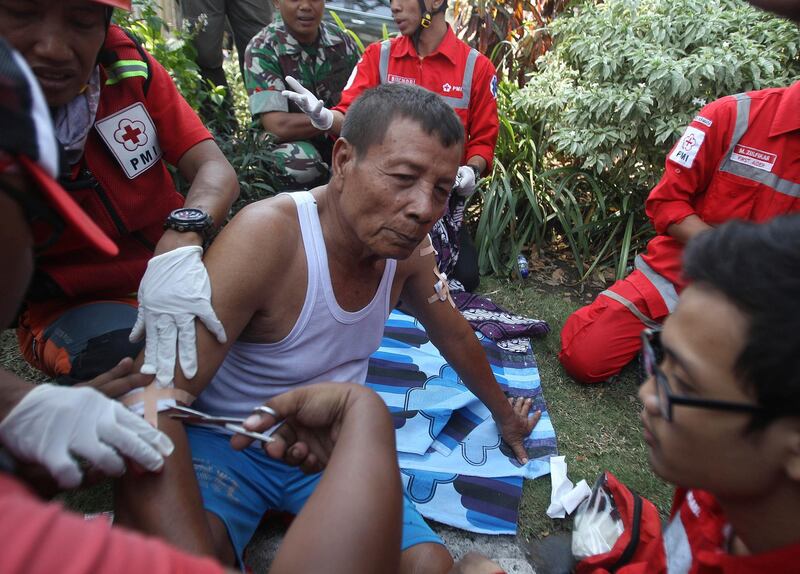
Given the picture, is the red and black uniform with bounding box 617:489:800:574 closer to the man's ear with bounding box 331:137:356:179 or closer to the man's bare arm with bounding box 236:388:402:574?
the man's bare arm with bounding box 236:388:402:574

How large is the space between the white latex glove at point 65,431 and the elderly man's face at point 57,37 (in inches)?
41.3

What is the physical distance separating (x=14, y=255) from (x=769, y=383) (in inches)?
49.8

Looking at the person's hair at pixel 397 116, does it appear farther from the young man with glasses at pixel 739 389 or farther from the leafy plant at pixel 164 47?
the leafy plant at pixel 164 47

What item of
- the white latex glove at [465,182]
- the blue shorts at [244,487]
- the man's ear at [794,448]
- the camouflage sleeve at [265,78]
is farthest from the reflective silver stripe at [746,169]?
the camouflage sleeve at [265,78]

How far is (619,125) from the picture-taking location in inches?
165

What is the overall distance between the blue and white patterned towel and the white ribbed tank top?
869mm

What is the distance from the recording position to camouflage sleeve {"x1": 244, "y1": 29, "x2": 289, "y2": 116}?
3996 millimetres

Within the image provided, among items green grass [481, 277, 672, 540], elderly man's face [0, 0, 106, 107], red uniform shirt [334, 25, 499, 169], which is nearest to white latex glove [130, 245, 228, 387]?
elderly man's face [0, 0, 106, 107]

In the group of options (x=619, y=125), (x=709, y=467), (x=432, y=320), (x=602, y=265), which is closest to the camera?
(x=709, y=467)

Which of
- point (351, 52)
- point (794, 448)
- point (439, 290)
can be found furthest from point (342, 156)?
point (351, 52)

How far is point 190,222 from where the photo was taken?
72.2 inches

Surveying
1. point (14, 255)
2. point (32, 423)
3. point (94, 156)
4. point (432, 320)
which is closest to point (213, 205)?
point (94, 156)

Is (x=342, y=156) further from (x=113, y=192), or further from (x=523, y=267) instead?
(x=523, y=267)

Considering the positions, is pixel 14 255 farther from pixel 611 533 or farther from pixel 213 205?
pixel 611 533
